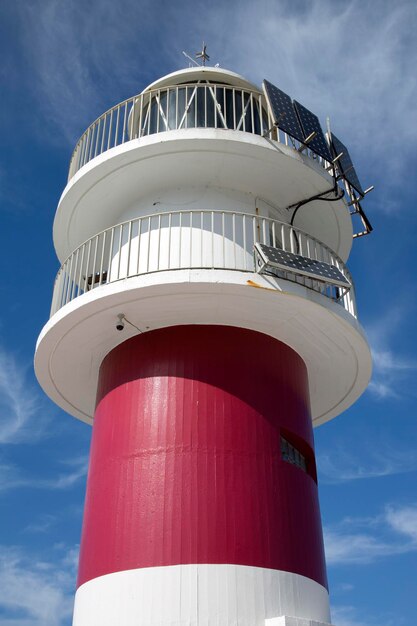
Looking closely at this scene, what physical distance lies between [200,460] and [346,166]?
6786 mm

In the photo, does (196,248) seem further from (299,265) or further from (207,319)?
(299,265)

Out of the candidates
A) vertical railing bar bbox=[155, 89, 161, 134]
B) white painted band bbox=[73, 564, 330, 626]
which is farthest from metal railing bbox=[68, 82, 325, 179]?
white painted band bbox=[73, 564, 330, 626]

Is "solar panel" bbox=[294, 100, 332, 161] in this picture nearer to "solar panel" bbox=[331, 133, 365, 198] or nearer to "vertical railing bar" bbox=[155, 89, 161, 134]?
"solar panel" bbox=[331, 133, 365, 198]

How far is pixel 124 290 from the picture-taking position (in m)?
11.1

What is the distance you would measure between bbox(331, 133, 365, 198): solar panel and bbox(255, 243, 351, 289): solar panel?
2.94 metres

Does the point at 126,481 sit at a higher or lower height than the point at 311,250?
lower

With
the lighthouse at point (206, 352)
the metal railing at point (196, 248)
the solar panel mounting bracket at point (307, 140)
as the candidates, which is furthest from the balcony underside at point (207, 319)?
the solar panel mounting bracket at point (307, 140)

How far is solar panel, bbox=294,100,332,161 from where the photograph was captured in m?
13.0

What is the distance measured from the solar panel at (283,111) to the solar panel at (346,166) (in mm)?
1281

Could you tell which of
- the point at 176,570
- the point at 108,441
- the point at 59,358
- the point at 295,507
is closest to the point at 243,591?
the point at 176,570

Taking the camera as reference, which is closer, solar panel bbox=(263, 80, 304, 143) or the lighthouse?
the lighthouse

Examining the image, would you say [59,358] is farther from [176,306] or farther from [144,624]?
[144,624]

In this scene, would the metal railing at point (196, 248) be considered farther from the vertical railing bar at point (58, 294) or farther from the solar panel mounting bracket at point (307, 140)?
the solar panel mounting bracket at point (307, 140)

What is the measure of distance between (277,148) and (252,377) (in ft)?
13.7
